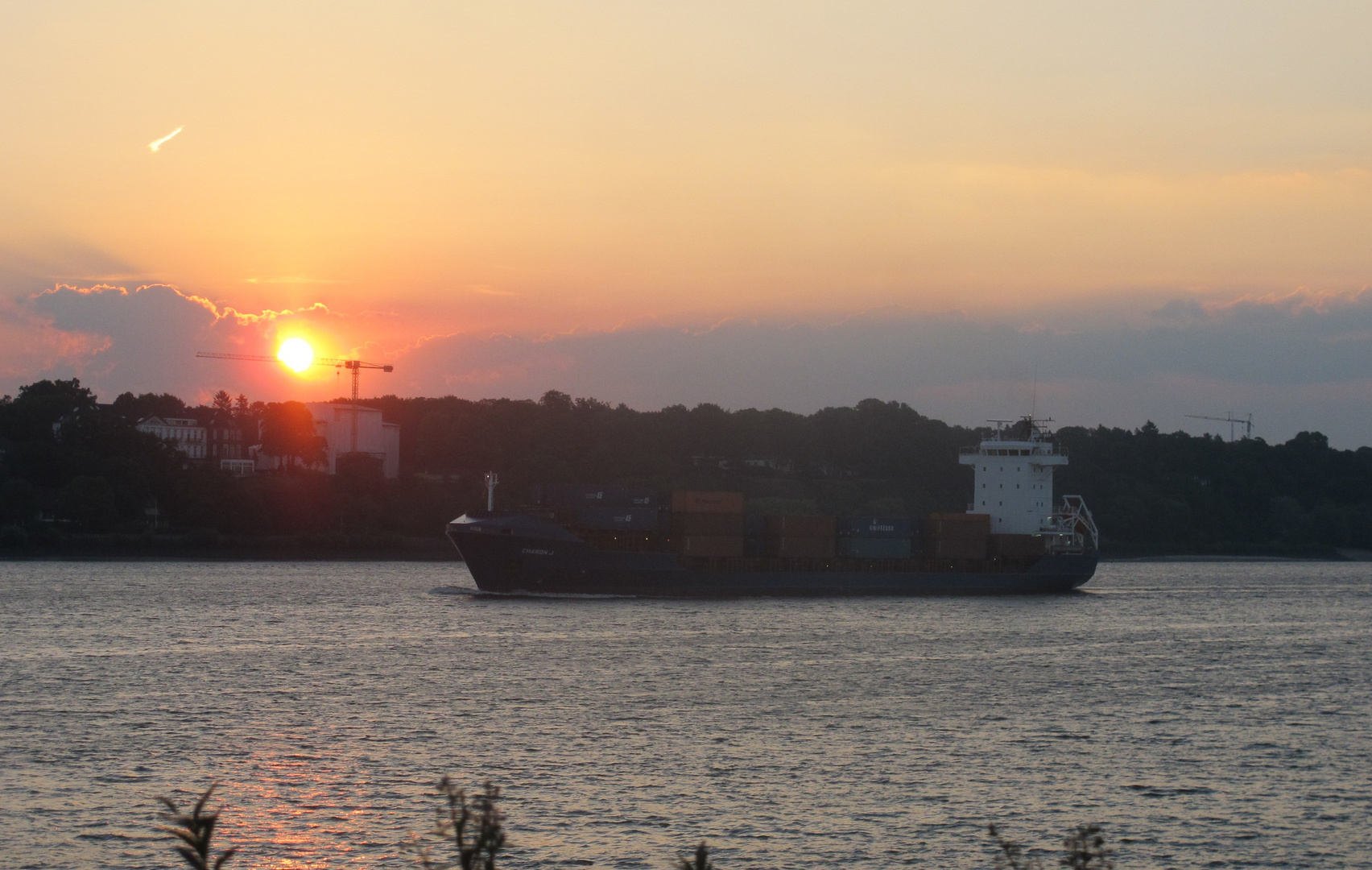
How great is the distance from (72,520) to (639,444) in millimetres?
75005

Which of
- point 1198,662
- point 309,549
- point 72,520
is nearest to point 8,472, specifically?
point 72,520

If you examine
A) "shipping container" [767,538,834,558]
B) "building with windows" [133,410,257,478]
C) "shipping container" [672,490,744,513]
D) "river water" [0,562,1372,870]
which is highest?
"building with windows" [133,410,257,478]

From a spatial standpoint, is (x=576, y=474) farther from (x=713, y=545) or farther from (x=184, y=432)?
(x=713, y=545)

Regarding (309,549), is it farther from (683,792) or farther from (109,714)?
(683,792)

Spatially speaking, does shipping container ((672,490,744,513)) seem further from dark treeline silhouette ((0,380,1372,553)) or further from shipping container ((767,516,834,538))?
dark treeline silhouette ((0,380,1372,553))

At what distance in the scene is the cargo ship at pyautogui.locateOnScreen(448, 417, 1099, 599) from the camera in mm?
60969

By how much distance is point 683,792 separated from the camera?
2367 cm

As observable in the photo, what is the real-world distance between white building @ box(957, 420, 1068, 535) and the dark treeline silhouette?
33.0 m

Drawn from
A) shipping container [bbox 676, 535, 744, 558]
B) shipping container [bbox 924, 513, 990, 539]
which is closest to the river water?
shipping container [bbox 676, 535, 744, 558]

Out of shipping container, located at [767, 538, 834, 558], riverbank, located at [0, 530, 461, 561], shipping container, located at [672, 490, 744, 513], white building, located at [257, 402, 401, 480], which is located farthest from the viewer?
white building, located at [257, 402, 401, 480]

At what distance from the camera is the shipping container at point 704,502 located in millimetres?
64312

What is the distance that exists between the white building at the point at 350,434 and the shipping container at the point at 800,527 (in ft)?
295

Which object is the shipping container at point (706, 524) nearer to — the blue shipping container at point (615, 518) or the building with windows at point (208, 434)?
the blue shipping container at point (615, 518)

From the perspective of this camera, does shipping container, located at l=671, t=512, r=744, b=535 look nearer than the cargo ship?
No
